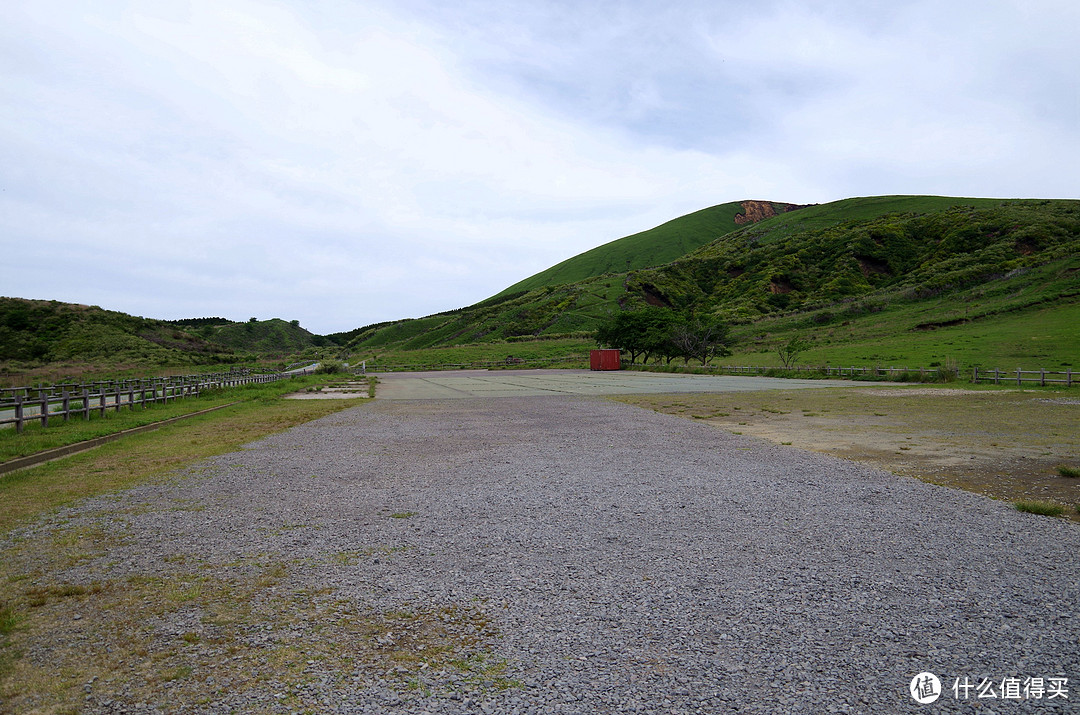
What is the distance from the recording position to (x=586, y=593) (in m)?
5.16

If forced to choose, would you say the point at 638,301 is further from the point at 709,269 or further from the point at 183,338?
the point at 183,338

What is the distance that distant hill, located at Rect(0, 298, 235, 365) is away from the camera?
77.8 metres

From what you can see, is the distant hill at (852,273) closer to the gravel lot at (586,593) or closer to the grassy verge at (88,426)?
the grassy verge at (88,426)

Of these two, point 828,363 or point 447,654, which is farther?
point 828,363

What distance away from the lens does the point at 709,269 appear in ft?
617

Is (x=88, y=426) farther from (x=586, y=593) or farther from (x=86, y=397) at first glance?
(x=586, y=593)

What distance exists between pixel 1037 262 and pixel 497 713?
12639 centimetres

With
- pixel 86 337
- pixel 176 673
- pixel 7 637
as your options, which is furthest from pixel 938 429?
pixel 86 337

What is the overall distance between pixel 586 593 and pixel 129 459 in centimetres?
1132

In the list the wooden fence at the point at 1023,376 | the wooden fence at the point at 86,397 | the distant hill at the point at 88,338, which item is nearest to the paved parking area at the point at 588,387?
the wooden fence at the point at 1023,376

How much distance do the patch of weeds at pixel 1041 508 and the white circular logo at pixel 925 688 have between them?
526cm

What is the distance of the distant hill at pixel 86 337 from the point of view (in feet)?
255

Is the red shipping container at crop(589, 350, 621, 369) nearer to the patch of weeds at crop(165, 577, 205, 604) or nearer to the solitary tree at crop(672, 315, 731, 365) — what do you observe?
the solitary tree at crop(672, 315, 731, 365)

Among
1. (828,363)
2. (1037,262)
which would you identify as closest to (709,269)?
(1037,262)
